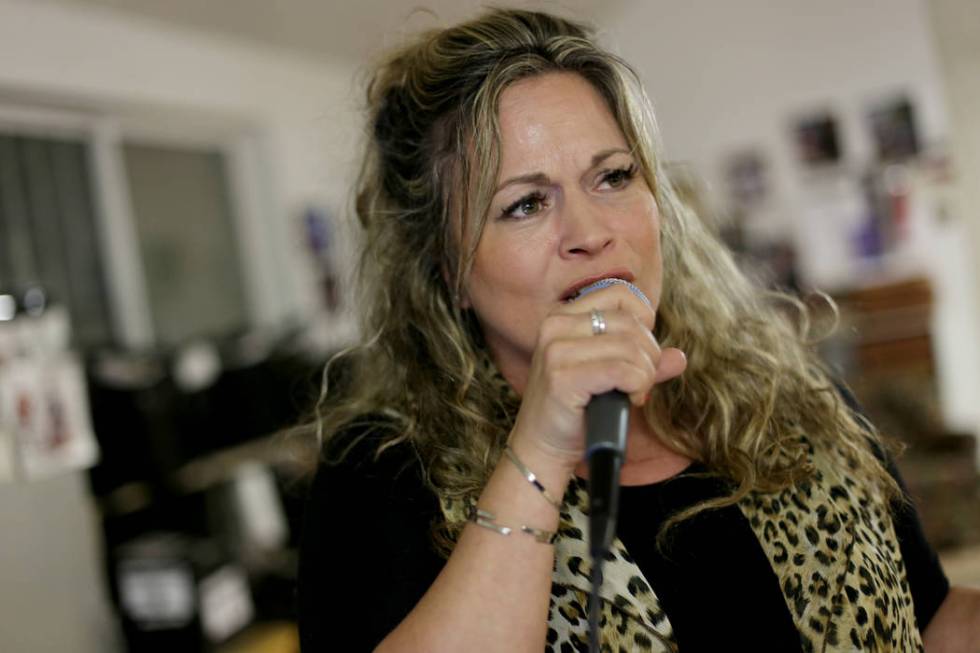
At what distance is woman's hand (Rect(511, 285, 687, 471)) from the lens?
80 cm

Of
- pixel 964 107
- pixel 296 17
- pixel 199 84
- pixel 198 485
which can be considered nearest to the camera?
pixel 198 485

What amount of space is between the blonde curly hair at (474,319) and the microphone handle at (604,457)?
27 centimetres

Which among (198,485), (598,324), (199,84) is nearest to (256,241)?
(199,84)

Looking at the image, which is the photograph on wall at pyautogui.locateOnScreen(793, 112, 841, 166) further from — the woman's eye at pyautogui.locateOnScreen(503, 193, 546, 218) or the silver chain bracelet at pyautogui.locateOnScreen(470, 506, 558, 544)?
the silver chain bracelet at pyautogui.locateOnScreen(470, 506, 558, 544)

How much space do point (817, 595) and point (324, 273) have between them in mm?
3806

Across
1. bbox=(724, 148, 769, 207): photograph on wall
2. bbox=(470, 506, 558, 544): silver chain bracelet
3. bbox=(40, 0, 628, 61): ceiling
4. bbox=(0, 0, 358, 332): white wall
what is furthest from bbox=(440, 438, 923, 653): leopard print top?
bbox=(724, 148, 769, 207): photograph on wall

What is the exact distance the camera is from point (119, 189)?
3.65m

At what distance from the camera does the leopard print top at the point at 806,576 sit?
98cm

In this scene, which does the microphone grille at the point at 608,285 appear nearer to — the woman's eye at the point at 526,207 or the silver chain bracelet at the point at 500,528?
the woman's eye at the point at 526,207

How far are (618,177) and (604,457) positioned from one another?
0.42m

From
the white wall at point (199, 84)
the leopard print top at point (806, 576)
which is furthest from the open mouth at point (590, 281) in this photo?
the white wall at point (199, 84)

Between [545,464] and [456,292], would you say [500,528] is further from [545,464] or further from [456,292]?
[456,292]

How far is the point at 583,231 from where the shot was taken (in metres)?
0.99

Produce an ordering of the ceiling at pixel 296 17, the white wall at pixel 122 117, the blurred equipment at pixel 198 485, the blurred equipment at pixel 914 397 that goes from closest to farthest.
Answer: the white wall at pixel 122 117, the blurred equipment at pixel 198 485, the blurred equipment at pixel 914 397, the ceiling at pixel 296 17
